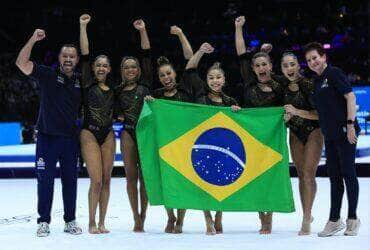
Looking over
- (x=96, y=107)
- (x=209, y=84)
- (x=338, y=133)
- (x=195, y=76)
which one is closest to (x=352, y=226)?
(x=338, y=133)

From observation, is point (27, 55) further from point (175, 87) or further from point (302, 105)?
point (302, 105)

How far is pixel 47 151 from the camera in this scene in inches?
201

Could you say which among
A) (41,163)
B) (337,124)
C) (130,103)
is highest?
(130,103)

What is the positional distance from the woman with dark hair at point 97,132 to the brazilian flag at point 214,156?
29cm

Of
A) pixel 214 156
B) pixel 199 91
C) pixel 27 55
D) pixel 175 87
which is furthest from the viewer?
pixel 175 87

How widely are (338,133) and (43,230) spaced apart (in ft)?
8.25

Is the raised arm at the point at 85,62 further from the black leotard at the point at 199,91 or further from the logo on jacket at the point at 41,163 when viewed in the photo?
the black leotard at the point at 199,91

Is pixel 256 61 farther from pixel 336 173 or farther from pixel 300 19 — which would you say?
pixel 300 19

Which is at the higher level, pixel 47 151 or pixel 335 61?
pixel 335 61

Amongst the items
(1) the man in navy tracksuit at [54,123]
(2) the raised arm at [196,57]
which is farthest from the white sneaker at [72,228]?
(2) the raised arm at [196,57]

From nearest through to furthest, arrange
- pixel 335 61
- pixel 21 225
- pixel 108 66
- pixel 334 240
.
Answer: pixel 334 240
pixel 108 66
pixel 21 225
pixel 335 61

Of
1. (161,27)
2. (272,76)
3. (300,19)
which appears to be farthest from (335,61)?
(272,76)

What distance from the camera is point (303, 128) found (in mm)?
5039

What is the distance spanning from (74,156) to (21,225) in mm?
979
